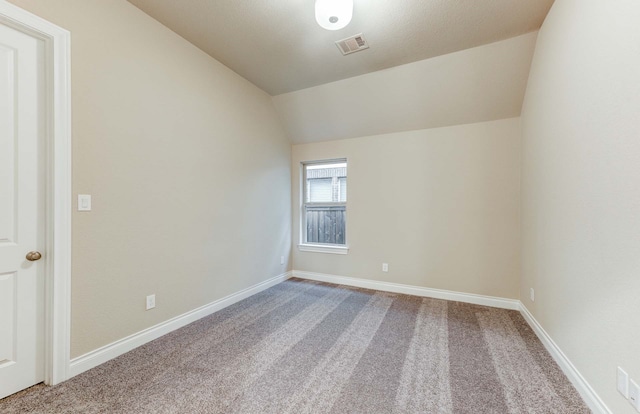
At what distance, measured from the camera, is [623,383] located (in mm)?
1248

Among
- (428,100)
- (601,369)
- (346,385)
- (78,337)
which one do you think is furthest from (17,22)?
(601,369)

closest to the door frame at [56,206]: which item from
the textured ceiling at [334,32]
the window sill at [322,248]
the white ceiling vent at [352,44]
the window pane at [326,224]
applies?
the textured ceiling at [334,32]

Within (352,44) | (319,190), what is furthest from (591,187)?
(319,190)

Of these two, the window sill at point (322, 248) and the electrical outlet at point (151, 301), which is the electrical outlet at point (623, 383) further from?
the electrical outlet at point (151, 301)

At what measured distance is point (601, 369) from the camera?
1.42 meters

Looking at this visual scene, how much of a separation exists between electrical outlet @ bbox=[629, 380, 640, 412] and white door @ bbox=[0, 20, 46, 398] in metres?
3.31

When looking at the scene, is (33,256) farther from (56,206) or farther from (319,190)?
(319,190)

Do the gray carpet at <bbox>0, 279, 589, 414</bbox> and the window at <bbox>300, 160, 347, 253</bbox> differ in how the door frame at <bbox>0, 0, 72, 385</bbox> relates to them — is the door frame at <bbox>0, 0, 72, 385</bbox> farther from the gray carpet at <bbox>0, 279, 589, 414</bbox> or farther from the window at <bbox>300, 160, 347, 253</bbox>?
the window at <bbox>300, 160, 347, 253</bbox>

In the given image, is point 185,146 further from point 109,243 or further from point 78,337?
point 78,337

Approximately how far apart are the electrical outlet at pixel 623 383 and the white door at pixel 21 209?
11.0 ft

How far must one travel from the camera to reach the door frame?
168cm

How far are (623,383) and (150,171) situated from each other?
3.35 m

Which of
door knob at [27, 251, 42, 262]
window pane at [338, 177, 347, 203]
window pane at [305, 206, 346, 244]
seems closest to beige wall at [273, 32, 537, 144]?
window pane at [338, 177, 347, 203]

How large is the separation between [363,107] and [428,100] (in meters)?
0.80
